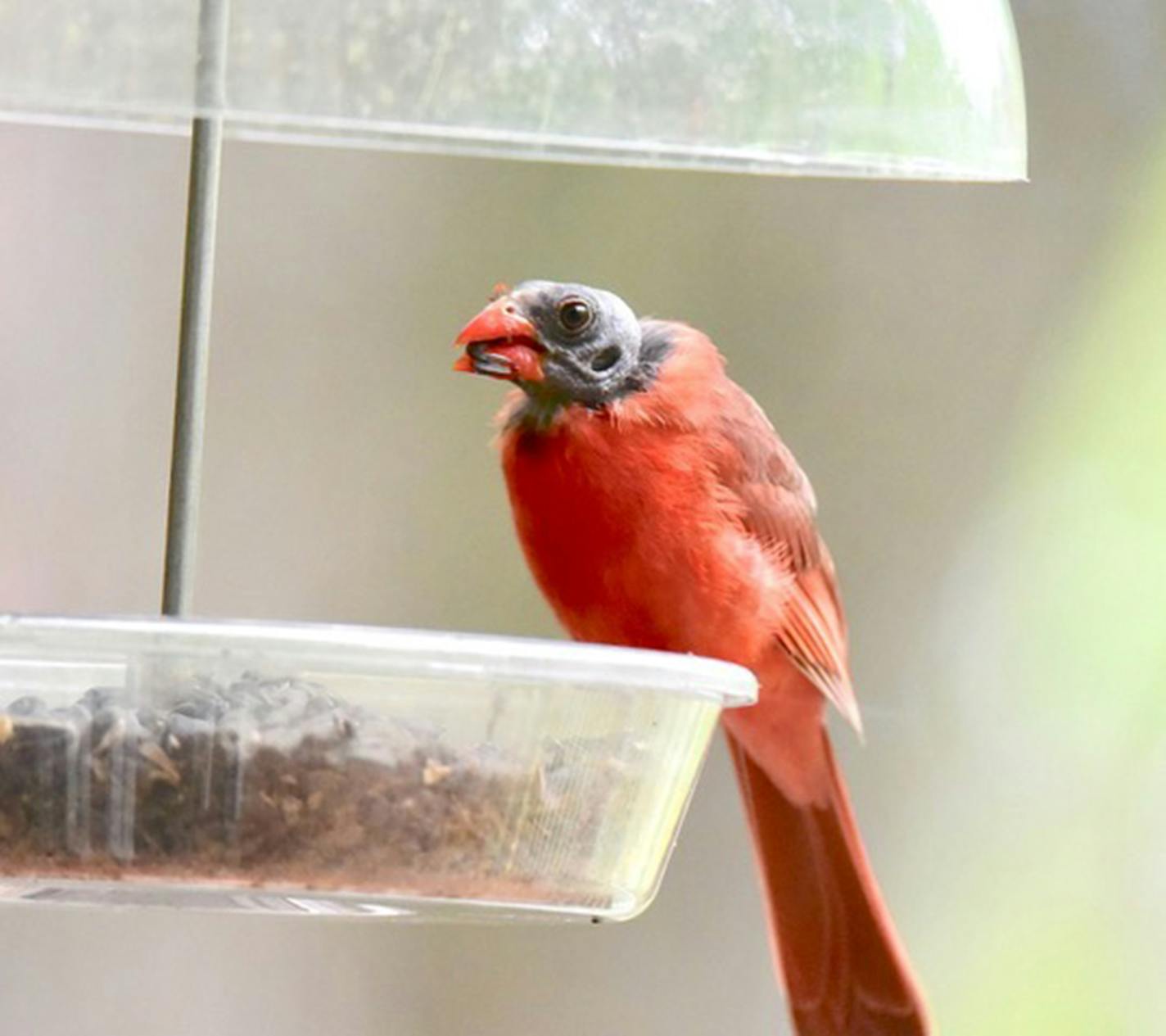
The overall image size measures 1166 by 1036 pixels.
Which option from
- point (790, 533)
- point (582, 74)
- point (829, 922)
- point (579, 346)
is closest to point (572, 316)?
point (579, 346)

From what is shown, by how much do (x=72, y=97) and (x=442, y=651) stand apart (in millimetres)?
501

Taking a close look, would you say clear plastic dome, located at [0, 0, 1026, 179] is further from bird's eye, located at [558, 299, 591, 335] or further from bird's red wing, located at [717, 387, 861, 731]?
bird's red wing, located at [717, 387, 861, 731]

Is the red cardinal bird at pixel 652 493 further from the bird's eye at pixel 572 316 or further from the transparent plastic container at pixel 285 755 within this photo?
the transparent plastic container at pixel 285 755

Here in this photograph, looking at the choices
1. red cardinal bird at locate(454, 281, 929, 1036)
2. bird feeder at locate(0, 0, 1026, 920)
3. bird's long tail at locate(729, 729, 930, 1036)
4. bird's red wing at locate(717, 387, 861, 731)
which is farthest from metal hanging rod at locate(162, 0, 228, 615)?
bird's long tail at locate(729, 729, 930, 1036)

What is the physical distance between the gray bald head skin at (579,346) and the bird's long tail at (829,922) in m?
0.70

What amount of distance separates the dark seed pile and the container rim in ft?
0.17

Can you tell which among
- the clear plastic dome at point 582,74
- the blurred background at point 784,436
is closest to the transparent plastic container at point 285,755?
the clear plastic dome at point 582,74

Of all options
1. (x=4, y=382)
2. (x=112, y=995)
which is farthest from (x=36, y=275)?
(x=112, y=995)

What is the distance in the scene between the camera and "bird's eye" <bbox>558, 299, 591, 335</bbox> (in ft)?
7.25

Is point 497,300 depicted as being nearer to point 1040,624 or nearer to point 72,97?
point 72,97

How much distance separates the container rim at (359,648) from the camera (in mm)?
1421

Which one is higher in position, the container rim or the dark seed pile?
the container rim

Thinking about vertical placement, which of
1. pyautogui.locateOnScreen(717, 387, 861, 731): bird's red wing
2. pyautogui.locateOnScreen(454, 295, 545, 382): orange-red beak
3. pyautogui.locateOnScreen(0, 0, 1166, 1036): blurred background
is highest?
pyautogui.locateOnScreen(454, 295, 545, 382): orange-red beak

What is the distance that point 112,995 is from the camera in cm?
412
